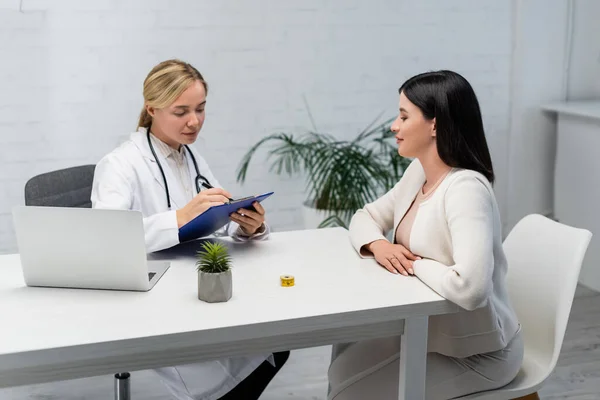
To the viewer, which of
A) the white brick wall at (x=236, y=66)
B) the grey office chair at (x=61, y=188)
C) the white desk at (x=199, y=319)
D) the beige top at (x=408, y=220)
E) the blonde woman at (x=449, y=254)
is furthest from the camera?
the white brick wall at (x=236, y=66)

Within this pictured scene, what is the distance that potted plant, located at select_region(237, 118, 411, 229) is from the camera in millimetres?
3633

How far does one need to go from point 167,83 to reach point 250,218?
485 mm

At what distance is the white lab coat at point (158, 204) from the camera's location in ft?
7.27

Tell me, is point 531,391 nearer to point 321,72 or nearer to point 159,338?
point 159,338

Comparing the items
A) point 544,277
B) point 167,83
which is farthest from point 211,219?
point 544,277

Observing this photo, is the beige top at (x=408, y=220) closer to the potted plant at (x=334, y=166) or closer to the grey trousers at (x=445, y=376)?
the grey trousers at (x=445, y=376)

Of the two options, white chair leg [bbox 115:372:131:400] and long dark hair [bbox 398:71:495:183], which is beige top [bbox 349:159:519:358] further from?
white chair leg [bbox 115:372:131:400]

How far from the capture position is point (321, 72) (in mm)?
3984

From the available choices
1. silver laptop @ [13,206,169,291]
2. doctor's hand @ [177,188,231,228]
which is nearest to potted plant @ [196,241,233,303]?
silver laptop @ [13,206,169,291]

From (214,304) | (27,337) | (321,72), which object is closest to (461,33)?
(321,72)

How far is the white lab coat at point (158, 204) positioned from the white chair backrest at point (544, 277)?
72 centimetres

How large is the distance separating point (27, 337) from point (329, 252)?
88 centimetres

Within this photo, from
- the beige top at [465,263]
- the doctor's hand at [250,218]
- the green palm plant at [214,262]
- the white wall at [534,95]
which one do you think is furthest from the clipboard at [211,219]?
the white wall at [534,95]

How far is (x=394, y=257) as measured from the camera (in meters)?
2.13
